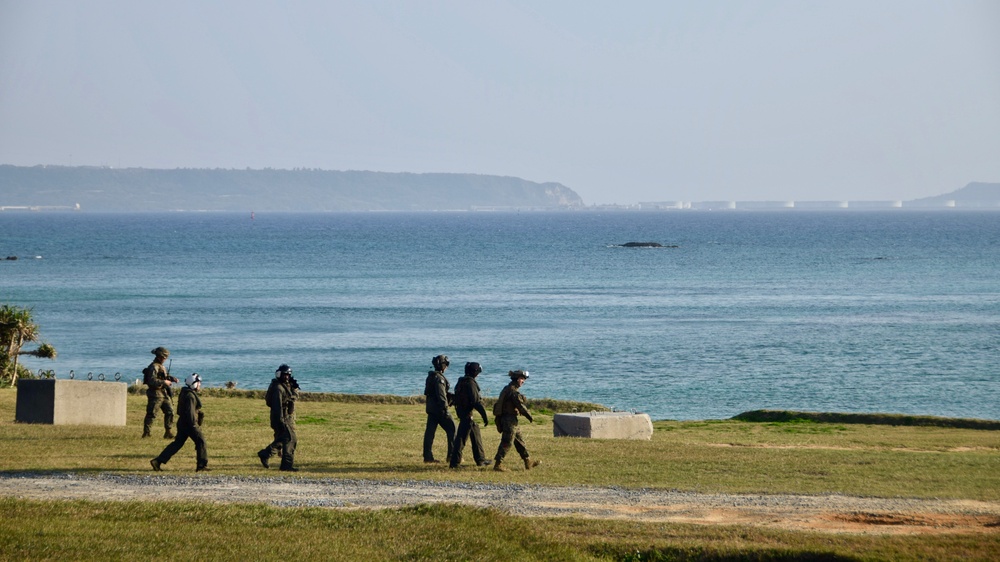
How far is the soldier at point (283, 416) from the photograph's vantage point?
57.5 ft

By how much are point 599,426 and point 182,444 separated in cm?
961

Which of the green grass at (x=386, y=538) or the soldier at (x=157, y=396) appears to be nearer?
the green grass at (x=386, y=538)

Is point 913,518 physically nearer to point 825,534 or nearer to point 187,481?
point 825,534

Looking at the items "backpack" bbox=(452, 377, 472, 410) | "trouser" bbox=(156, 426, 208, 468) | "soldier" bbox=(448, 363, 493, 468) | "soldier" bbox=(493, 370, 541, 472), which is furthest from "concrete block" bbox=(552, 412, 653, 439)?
"trouser" bbox=(156, 426, 208, 468)

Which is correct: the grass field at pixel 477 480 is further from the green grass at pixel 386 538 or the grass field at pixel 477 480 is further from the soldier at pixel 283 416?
the soldier at pixel 283 416

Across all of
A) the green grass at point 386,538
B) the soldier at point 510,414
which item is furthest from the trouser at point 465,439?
the green grass at point 386,538

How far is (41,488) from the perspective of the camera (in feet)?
53.1

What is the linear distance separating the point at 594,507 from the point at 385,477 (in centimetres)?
371

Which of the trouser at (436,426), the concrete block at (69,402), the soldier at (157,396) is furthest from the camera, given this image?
the concrete block at (69,402)

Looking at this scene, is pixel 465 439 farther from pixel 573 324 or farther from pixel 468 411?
pixel 573 324

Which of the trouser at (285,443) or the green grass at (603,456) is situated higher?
the trouser at (285,443)

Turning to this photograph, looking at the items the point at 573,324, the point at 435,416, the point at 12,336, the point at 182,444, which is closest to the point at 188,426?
the point at 182,444

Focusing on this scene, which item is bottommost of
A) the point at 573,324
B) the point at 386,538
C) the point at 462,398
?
the point at 573,324

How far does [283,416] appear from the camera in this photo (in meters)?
17.7
